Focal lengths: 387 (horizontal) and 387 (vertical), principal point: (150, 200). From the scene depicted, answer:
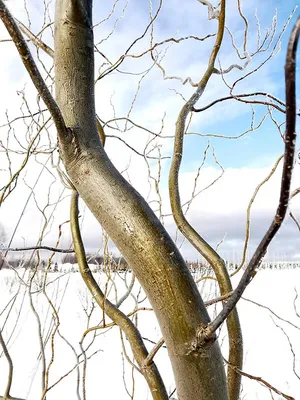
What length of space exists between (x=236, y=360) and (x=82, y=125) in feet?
1.11

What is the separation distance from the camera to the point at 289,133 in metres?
0.19

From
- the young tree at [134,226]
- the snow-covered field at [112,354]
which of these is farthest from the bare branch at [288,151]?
the snow-covered field at [112,354]

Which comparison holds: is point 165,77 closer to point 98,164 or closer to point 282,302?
point 98,164

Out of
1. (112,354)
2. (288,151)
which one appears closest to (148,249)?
(288,151)

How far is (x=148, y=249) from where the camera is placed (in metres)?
0.30

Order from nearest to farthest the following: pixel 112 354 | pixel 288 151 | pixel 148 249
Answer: pixel 288 151, pixel 148 249, pixel 112 354

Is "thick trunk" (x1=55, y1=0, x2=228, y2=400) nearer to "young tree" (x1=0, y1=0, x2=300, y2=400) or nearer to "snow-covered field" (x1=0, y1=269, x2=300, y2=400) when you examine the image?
"young tree" (x1=0, y1=0, x2=300, y2=400)

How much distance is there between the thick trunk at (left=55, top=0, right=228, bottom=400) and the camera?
291mm

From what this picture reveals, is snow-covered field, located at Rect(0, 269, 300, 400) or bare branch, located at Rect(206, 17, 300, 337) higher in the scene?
snow-covered field, located at Rect(0, 269, 300, 400)

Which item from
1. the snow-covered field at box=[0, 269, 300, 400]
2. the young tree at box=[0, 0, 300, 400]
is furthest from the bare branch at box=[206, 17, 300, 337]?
the snow-covered field at box=[0, 269, 300, 400]

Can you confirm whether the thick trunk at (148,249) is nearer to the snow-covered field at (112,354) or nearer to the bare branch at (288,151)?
the bare branch at (288,151)

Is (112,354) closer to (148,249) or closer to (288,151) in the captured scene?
(148,249)

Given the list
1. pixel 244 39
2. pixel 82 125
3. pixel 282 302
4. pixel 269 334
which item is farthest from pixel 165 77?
pixel 282 302

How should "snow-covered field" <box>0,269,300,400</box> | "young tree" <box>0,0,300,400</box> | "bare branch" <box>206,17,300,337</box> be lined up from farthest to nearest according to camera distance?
"snow-covered field" <box>0,269,300,400</box>, "young tree" <box>0,0,300,400</box>, "bare branch" <box>206,17,300,337</box>
